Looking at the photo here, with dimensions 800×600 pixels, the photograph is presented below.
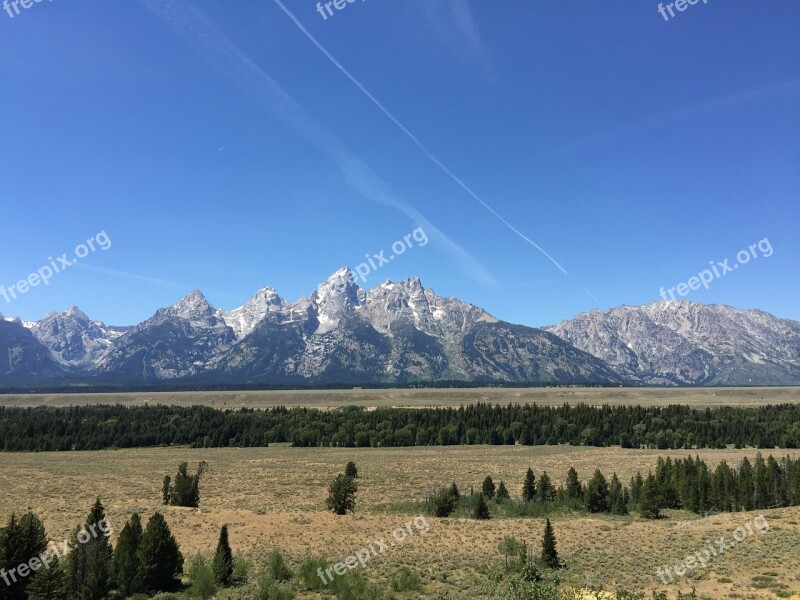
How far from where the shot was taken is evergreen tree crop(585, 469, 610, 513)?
50969 millimetres

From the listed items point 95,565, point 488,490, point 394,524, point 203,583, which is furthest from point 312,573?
point 488,490

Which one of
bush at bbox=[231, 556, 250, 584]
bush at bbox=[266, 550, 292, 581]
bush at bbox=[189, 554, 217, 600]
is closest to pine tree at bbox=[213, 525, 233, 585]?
bush at bbox=[189, 554, 217, 600]

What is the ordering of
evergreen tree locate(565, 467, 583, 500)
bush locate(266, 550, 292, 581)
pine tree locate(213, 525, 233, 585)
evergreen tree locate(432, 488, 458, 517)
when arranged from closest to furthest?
pine tree locate(213, 525, 233, 585) → bush locate(266, 550, 292, 581) → evergreen tree locate(432, 488, 458, 517) → evergreen tree locate(565, 467, 583, 500)

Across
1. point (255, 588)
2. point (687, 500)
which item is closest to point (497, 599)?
point (255, 588)

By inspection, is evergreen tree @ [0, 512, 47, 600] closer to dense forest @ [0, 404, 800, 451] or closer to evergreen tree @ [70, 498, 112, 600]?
evergreen tree @ [70, 498, 112, 600]

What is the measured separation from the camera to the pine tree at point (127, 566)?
2678 cm

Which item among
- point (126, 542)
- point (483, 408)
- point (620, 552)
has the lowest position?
point (620, 552)

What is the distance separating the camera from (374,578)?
28875 mm

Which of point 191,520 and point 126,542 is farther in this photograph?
point 191,520

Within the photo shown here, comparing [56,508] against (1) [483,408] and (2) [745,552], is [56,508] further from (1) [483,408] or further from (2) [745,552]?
(1) [483,408]

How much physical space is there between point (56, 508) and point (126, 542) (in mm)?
24263

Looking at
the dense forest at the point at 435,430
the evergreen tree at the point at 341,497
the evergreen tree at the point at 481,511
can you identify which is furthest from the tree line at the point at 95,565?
the dense forest at the point at 435,430

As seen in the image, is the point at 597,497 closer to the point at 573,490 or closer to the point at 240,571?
the point at 573,490

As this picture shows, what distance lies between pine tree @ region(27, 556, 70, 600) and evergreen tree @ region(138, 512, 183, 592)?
4213 millimetres
